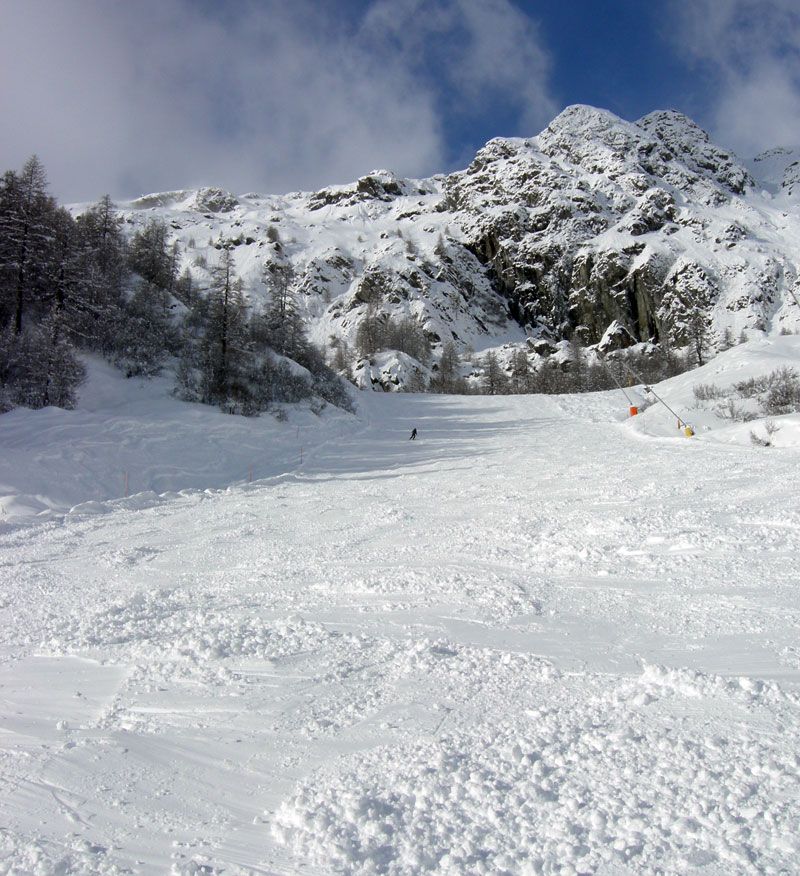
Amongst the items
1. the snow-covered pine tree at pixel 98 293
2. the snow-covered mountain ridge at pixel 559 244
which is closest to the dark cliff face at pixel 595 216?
the snow-covered mountain ridge at pixel 559 244

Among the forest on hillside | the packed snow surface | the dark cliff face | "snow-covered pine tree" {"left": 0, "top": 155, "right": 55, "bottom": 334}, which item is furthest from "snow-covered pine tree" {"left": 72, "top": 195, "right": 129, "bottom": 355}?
the dark cliff face

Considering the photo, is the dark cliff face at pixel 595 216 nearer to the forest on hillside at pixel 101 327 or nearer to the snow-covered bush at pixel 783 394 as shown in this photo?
the snow-covered bush at pixel 783 394

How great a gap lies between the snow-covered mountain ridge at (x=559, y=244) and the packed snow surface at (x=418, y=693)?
106 meters

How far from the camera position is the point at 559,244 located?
13800 cm

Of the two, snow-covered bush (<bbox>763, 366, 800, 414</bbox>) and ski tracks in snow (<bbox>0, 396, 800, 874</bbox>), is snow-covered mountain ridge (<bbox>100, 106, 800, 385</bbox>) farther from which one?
ski tracks in snow (<bbox>0, 396, 800, 874</bbox>)

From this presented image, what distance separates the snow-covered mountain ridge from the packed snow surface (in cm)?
10584

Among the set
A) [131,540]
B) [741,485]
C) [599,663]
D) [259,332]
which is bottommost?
[131,540]

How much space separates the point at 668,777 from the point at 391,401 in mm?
41531

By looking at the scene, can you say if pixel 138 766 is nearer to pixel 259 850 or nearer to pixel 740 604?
pixel 259 850

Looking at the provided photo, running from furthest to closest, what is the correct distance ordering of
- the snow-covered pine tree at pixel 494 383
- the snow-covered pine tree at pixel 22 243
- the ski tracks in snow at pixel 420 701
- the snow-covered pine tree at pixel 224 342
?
1. the snow-covered pine tree at pixel 494 383
2. the snow-covered pine tree at pixel 224 342
3. the snow-covered pine tree at pixel 22 243
4. the ski tracks in snow at pixel 420 701

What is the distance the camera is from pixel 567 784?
2.73 m

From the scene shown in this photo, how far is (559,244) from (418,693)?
150 meters

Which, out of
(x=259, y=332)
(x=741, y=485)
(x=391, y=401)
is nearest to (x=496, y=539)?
(x=741, y=485)

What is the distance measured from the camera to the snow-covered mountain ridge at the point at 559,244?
113438 millimetres
